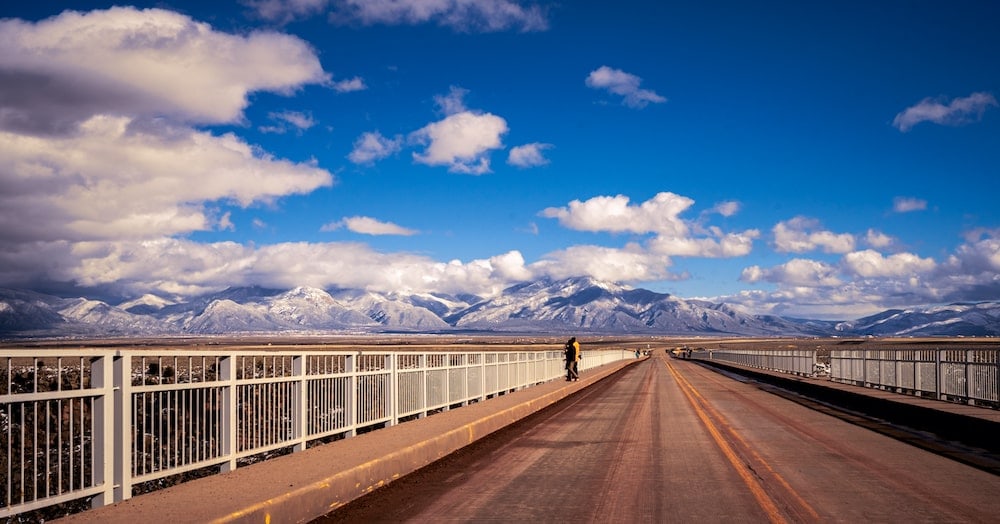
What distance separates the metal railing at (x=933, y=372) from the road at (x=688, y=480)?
5.52m

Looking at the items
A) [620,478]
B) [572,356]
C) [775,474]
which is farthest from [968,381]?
[572,356]

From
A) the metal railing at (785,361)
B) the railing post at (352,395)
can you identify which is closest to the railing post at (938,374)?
the railing post at (352,395)

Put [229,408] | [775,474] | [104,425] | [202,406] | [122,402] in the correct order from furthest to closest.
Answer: [775,474], [229,408], [202,406], [122,402], [104,425]

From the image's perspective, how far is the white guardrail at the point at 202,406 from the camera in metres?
7.52

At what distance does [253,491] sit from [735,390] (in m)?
27.6

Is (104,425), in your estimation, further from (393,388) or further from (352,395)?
(393,388)

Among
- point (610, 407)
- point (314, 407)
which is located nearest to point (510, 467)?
point (314, 407)

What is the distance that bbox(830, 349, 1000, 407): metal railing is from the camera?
837 inches

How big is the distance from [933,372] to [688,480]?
1703 cm

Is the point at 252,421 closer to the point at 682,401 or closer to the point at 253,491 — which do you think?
the point at 253,491

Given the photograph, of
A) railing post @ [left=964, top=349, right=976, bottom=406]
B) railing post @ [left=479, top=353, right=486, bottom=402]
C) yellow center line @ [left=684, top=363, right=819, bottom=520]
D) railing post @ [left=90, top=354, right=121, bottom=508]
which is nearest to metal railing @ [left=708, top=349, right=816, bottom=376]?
railing post @ [left=964, top=349, right=976, bottom=406]

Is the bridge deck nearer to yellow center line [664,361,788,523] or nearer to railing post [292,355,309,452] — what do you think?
yellow center line [664,361,788,523]

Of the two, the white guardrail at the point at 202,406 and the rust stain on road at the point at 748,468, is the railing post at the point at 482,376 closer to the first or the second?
the white guardrail at the point at 202,406

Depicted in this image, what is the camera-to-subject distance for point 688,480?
11031 mm
